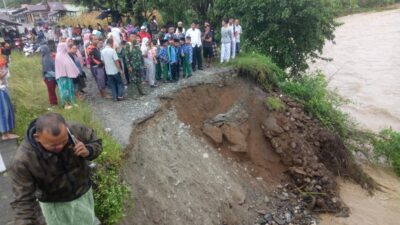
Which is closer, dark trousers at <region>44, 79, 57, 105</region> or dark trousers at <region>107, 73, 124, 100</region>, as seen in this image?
dark trousers at <region>44, 79, 57, 105</region>

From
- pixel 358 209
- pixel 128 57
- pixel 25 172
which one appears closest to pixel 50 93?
pixel 128 57

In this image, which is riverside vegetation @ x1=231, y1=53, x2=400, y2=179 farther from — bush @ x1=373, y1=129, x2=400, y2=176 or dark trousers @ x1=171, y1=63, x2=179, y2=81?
dark trousers @ x1=171, y1=63, x2=179, y2=81

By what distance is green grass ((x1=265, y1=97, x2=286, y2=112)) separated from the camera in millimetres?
9312

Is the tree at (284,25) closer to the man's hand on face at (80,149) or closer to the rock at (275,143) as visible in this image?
the rock at (275,143)

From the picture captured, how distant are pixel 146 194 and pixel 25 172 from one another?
3254 millimetres

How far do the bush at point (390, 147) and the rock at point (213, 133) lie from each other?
5.05 m

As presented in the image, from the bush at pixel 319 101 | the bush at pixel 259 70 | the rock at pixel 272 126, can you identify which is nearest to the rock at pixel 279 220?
the rock at pixel 272 126

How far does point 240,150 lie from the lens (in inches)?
333

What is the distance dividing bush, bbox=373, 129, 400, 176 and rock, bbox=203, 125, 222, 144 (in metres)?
5.05

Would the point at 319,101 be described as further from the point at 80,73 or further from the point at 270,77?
the point at 80,73

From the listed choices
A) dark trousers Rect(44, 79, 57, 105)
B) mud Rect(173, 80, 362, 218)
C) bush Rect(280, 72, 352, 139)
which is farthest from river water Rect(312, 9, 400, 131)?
dark trousers Rect(44, 79, 57, 105)

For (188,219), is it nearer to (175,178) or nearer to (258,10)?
(175,178)

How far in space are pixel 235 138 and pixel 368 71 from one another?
Result: 15.3 metres

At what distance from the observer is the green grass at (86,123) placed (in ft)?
15.9
